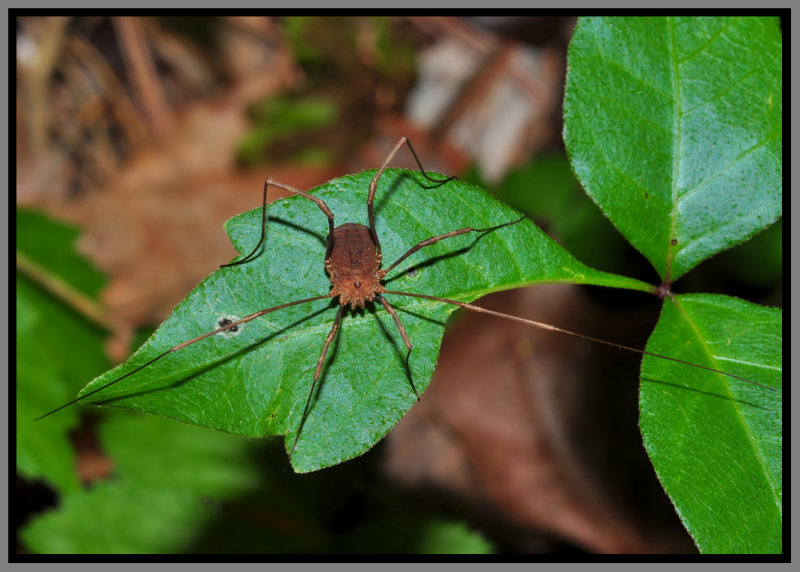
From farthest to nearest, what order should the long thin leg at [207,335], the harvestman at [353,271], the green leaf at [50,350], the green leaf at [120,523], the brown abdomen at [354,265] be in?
the green leaf at [120,523], the green leaf at [50,350], the brown abdomen at [354,265], the harvestman at [353,271], the long thin leg at [207,335]

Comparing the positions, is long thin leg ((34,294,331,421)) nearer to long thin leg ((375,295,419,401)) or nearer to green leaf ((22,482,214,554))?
long thin leg ((375,295,419,401))

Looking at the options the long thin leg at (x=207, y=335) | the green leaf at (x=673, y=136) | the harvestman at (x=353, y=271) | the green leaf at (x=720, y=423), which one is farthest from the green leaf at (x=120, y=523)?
the green leaf at (x=673, y=136)

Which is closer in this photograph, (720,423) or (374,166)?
(720,423)


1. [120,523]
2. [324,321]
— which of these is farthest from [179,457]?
[324,321]

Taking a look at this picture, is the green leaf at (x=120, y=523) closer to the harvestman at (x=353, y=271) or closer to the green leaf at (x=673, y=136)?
the harvestman at (x=353, y=271)

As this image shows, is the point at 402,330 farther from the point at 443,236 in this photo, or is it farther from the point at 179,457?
the point at 179,457

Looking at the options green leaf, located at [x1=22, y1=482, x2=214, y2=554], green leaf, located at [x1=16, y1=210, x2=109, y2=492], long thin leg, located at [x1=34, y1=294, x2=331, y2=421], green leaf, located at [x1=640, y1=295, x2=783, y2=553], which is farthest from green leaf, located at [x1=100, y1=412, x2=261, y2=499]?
green leaf, located at [x1=640, y1=295, x2=783, y2=553]

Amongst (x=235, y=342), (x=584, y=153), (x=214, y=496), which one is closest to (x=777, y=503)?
(x=584, y=153)
